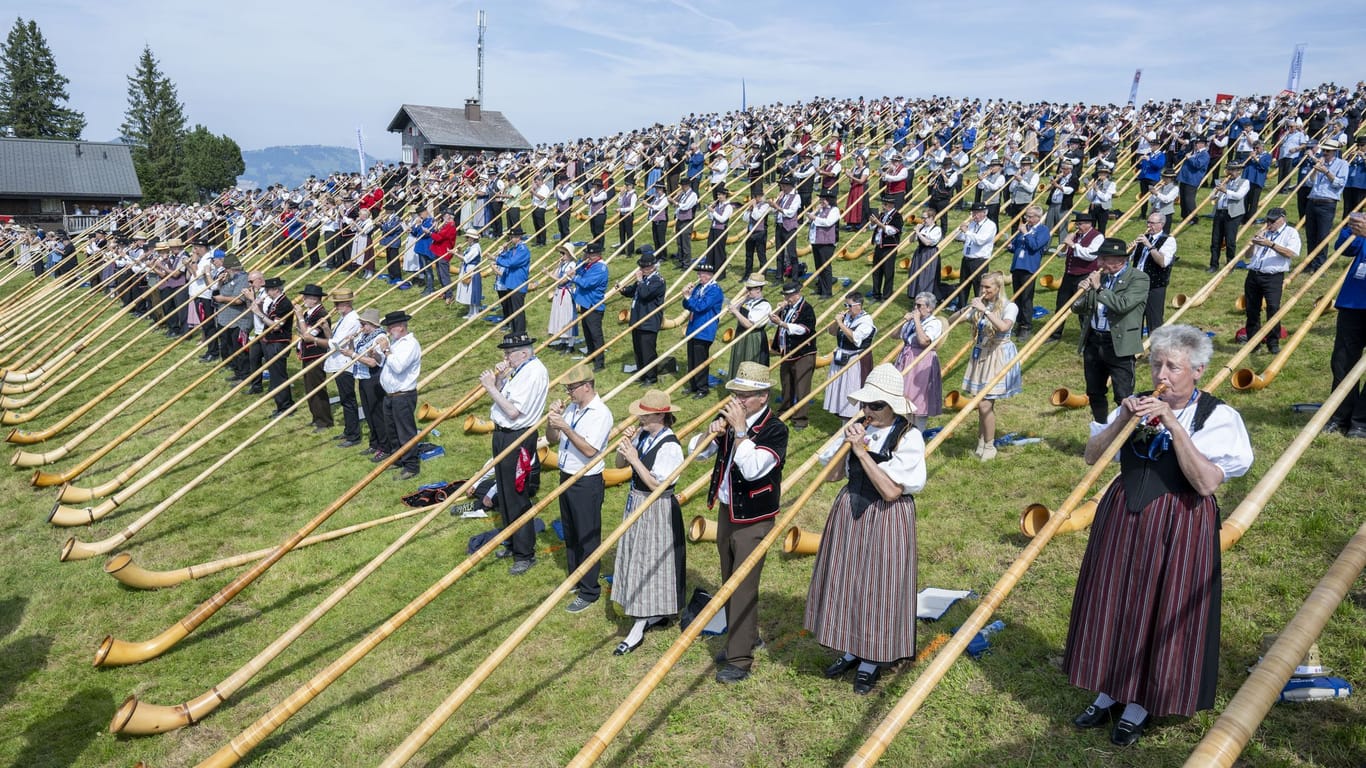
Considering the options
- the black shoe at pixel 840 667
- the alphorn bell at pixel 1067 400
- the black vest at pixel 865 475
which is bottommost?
the black shoe at pixel 840 667

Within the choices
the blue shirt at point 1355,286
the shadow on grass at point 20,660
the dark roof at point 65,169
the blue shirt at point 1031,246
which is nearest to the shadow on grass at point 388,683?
the shadow on grass at point 20,660

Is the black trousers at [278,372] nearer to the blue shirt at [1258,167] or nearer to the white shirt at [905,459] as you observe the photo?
the white shirt at [905,459]

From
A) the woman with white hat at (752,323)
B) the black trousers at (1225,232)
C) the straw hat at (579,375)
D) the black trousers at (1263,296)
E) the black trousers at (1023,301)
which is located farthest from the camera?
the black trousers at (1225,232)

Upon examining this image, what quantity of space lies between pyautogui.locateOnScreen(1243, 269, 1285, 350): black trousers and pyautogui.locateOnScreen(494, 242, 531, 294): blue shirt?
37.5ft

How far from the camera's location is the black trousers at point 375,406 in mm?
11305

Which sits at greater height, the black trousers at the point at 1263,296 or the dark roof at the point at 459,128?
the dark roof at the point at 459,128

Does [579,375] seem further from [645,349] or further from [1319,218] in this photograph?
[1319,218]

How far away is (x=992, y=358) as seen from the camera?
30.7ft

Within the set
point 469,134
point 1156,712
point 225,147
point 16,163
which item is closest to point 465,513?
point 1156,712

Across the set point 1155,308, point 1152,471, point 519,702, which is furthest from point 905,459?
point 1155,308

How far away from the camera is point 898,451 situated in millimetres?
5211

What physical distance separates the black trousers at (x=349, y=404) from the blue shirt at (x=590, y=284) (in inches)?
161

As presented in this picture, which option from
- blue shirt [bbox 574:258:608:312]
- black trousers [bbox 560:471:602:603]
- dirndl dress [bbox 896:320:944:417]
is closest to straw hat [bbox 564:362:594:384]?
black trousers [bbox 560:471:602:603]

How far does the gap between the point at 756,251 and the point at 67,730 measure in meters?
15.2
